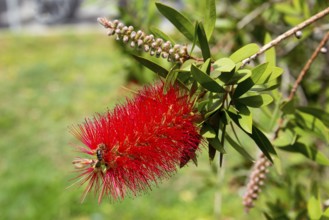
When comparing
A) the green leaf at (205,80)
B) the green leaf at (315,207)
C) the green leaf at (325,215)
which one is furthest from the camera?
the green leaf at (315,207)

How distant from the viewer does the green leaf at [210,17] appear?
3.42 ft

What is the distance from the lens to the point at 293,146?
1.30 m

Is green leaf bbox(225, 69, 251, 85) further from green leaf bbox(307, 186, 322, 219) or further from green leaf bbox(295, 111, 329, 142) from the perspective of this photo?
green leaf bbox(307, 186, 322, 219)

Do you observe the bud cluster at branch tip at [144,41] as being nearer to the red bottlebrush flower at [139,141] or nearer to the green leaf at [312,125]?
the red bottlebrush flower at [139,141]

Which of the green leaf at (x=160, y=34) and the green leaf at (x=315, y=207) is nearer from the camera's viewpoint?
the green leaf at (x=160, y=34)

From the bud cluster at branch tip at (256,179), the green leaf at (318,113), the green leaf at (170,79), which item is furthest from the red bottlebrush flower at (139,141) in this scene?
the green leaf at (318,113)

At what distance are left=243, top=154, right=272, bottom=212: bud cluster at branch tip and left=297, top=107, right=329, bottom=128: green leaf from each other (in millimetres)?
153

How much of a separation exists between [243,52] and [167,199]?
3088mm

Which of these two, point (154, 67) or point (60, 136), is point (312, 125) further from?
point (60, 136)

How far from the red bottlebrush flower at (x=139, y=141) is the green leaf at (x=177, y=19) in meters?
0.13

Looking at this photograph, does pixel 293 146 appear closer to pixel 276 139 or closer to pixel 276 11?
pixel 276 139

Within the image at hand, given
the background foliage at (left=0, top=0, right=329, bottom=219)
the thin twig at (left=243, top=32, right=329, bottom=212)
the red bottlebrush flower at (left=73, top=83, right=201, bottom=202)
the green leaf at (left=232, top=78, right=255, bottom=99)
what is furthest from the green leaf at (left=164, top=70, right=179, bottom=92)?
the thin twig at (left=243, top=32, right=329, bottom=212)

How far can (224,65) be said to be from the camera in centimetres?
94

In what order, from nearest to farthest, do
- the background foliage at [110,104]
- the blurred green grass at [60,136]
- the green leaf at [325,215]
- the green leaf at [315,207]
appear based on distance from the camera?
the green leaf at [325,215] < the green leaf at [315,207] < the background foliage at [110,104] < the blurred green grass at [60,136]
